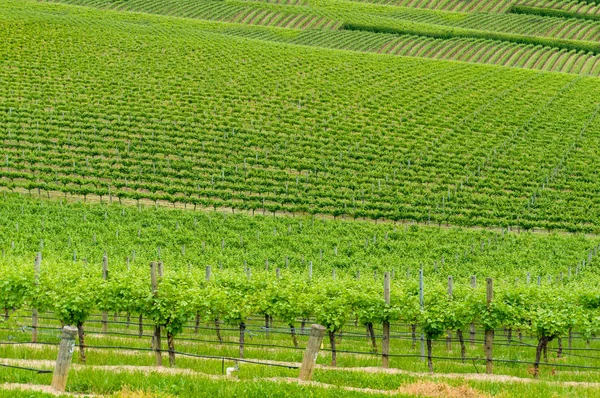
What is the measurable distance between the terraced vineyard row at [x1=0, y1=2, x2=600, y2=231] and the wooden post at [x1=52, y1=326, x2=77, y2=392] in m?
33.0

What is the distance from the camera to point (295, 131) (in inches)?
2378

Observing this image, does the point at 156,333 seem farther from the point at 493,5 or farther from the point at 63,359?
the point at 493,5

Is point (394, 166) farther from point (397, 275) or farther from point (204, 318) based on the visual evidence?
point (204, 318)

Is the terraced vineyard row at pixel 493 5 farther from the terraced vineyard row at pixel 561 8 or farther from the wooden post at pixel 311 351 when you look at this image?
the wooden post at pixel 311 351

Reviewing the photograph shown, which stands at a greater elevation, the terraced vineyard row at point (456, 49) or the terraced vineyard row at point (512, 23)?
the terraced vineyard row at point (512, 23)

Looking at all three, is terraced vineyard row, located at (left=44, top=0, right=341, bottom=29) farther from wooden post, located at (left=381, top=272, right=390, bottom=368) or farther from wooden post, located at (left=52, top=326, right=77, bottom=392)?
wooden post, located at (left=52, top=326, right=77, bottom=392)

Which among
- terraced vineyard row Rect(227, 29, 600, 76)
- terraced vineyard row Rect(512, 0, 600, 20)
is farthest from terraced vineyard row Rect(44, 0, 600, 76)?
terraced vineyard row Rect(512, 0, 600, 20)

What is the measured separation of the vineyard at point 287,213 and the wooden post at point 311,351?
0.04 metres

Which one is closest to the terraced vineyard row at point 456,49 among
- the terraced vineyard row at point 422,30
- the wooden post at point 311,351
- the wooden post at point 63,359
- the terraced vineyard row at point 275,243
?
the terraced vineyard row at point 422,30

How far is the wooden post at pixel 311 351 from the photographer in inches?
627

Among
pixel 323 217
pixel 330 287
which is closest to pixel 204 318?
pixel 330 287

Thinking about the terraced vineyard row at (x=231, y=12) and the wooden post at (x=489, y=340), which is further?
the terraced vineyard row at (x=231, y=12)

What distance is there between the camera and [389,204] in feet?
162

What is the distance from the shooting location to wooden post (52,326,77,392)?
14.7m
